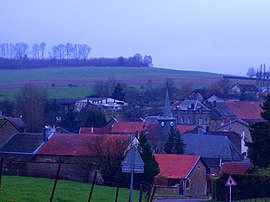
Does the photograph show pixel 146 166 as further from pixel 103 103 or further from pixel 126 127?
pixel 103 103

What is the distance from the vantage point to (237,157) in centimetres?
6262

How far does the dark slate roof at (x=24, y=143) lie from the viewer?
5488 cm

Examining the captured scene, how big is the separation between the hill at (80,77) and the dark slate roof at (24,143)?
51254mm

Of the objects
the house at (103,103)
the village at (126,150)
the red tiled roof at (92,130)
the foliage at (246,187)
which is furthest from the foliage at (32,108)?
the foliage at (246,187)

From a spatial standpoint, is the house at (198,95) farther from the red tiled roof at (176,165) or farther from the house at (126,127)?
the red tiled roof at (176,165)

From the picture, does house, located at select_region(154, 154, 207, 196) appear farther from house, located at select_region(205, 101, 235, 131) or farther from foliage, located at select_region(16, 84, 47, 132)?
house, located at select_region(205, 101, 235, 131)

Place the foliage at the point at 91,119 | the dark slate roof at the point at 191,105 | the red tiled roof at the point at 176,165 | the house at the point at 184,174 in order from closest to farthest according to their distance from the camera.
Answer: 1. the house at the point at 184,174
2. the red tiled roof at the point at 176,165
3. the foliage at the point at 91,119
4. the dark slate roof at the point at 191,105

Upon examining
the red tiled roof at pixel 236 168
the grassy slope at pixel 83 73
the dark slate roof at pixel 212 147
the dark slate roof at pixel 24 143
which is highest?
the grassy slope at pixel 83 73

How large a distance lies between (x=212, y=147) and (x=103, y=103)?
44.0 metres

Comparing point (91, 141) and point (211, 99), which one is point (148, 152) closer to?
point (91, 141)

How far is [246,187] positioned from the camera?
117ft

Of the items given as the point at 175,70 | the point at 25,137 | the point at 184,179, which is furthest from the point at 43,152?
the point at 175,70

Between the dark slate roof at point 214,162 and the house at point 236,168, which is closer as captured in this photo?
the house at point 236,168

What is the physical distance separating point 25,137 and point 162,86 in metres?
69.2
